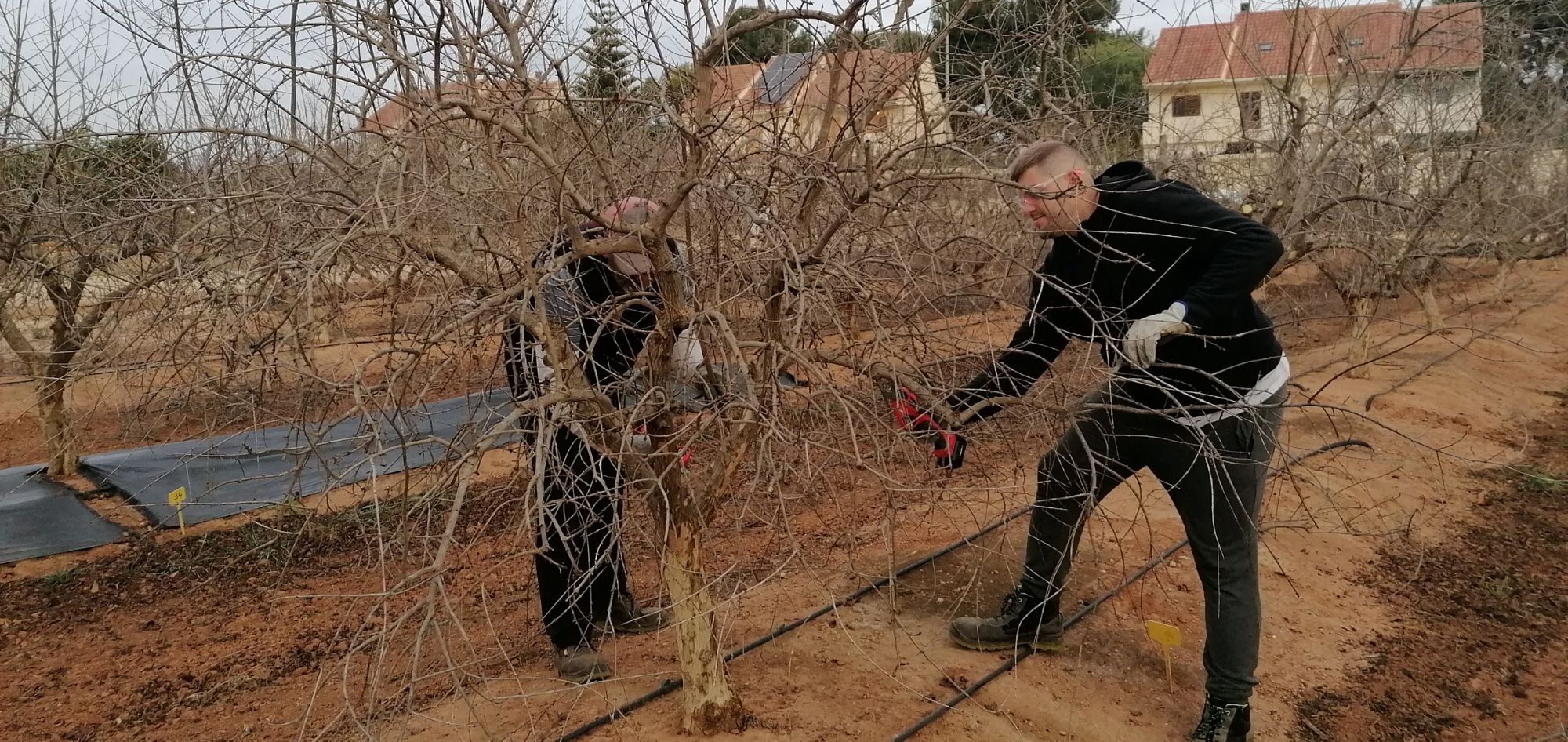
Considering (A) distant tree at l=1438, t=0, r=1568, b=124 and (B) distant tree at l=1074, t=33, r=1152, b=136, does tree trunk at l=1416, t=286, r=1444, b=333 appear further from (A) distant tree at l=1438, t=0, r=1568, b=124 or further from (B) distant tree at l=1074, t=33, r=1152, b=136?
(B) distant tree at l=1074, t=33, r=1152, b=136

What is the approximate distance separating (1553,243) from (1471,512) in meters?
7.94

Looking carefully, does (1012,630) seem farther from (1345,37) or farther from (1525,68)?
(1525,68)

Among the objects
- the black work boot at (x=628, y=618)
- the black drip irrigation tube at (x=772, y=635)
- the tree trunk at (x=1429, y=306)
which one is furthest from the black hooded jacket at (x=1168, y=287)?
the tree trunk at (x=1429, y=306)

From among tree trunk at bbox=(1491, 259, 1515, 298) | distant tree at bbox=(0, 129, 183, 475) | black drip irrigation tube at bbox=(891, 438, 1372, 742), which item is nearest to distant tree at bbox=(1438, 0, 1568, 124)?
tree trunk at bbox=(1491, 259, 1515, 298)

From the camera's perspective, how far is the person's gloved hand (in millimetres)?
2109

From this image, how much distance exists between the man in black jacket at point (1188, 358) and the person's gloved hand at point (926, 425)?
12cm

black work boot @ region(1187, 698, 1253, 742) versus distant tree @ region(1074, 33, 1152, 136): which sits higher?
distant tree @ region(1074, 33, 1152, 136)

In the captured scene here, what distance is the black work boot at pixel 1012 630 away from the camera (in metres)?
3.26

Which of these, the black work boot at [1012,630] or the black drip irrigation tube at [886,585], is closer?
the black drip irrigation tube at [886,585]

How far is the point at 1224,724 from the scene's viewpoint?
2713mm

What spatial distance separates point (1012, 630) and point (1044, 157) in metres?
1.60

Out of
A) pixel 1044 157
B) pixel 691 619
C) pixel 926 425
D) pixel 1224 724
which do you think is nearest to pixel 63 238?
pixel 691 619

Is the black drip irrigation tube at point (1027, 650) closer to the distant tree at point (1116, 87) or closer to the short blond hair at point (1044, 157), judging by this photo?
the short blond hair at point (1044, 157)

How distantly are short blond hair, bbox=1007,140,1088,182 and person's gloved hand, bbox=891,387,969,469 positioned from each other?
69cm
